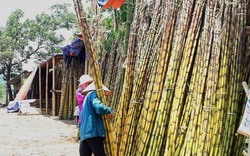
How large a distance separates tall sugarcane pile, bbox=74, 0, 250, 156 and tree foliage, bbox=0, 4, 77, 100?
2426cm

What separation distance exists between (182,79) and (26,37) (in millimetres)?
26473

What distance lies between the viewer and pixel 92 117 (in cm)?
413

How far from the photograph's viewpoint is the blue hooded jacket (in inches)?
159

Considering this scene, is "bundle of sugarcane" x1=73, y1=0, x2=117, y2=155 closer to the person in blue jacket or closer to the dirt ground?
the person in blue jacket

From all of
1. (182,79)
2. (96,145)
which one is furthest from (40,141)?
(182,79)

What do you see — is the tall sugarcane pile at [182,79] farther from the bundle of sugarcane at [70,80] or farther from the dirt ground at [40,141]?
the bundle of sugarcane at [70,80]

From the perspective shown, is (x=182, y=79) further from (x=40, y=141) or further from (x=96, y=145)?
(x=40, y=141)

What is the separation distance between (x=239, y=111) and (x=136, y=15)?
6.62 ft

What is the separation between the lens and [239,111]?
11.4 ft

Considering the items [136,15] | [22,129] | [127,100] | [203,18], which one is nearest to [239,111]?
[203,18]

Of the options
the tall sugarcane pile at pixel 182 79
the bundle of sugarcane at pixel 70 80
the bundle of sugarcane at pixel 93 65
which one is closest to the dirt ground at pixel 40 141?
the bundle of sugarcane at pixel 70 80

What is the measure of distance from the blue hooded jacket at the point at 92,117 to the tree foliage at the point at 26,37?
2429cm

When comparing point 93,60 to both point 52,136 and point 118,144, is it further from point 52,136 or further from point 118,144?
point 52,136

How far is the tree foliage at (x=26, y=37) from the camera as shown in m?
27.8
